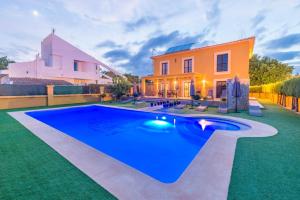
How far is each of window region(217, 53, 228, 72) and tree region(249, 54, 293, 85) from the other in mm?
26517

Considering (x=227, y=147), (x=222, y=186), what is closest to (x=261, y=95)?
(x=227, y=147)

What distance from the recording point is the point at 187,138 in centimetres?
701

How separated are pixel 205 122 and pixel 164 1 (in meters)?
10.8

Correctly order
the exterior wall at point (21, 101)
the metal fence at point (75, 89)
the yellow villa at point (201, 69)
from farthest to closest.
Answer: the metal fence at point (75, 89) < the yellow villa at point (201, 69) < the exterior wall at point (21, 101)

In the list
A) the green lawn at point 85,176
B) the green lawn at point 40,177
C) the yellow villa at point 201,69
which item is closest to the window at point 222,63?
the yellow villa at point 201,69

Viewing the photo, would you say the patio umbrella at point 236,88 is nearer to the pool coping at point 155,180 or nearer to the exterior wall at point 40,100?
the pool coping at point 155,180

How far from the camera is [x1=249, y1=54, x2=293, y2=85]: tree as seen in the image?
3641cm

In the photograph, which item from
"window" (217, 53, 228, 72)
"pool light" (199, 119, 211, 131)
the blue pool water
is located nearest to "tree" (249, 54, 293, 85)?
"window" (217, 53, 228, 72)

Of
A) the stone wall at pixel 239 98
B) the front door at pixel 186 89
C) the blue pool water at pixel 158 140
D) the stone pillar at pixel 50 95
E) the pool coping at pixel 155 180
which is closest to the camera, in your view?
the pool coping at pixel 155 180

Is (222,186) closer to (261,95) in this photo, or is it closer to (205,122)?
(205,122)

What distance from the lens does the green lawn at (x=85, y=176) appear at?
2521mm

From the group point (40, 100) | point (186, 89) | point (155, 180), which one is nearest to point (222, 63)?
point (186, 89)

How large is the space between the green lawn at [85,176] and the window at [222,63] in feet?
45.9

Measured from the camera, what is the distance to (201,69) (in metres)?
18.8
